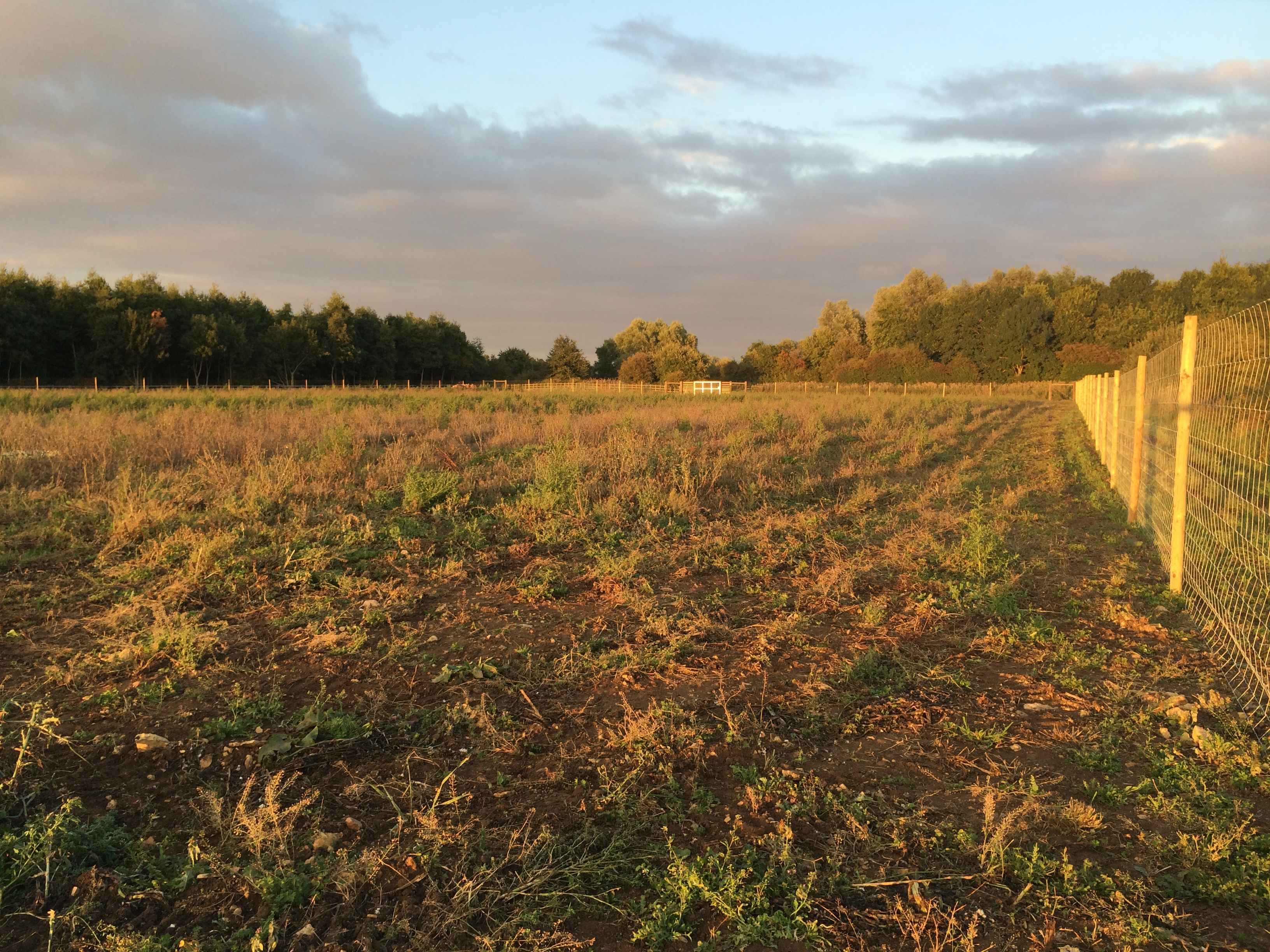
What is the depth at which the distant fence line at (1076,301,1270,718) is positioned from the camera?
4148 mm

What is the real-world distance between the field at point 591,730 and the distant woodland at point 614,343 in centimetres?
3751

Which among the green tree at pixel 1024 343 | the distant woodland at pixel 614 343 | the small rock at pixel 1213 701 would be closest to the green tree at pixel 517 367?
the distant woodland at pixel 614 343

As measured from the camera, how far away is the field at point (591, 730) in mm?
2131

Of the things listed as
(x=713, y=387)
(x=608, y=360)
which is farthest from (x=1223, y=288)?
(x=608, y=360)

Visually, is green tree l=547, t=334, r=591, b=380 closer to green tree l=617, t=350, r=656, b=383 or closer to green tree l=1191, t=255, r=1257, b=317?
green tree l=617, t=350, r=656, b=383

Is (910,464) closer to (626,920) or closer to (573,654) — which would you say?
(573,654)

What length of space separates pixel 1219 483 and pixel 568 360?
210ft

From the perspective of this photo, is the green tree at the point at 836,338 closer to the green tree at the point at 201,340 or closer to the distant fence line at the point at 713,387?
the distant fence line at the point at 713,387

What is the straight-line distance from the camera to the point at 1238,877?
7.43ft

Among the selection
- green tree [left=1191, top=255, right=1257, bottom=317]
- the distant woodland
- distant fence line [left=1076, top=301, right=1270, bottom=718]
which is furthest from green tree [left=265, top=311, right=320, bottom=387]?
green tree [left=1191, top=255, right=1257, bottom=317]

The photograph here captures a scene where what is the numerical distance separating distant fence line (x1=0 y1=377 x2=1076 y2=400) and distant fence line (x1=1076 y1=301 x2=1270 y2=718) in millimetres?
33248

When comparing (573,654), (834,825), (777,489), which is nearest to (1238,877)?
(834,825)

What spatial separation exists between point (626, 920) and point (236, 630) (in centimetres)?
314

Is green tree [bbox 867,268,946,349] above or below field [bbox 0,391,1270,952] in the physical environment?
above
